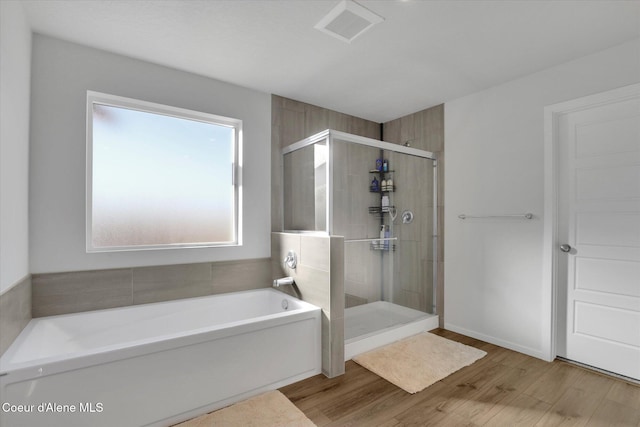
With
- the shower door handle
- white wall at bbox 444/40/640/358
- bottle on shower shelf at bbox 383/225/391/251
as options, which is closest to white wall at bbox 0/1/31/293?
bottle on shower shelf at bbox 383/225/391/251

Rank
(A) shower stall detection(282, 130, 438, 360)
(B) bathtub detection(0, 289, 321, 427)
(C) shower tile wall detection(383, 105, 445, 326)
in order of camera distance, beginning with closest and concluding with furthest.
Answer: (B) bathtub detection(0, 289, 321, 427)
(A) shower stall detection(282, 130, 438, 360)
(C) shower tile wall detection(383, 105, 445, 326)

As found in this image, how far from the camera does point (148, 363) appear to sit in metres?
1.67

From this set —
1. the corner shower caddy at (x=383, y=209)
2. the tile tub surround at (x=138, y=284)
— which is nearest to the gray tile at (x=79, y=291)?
the tile tub surround at (x=138, y=284)

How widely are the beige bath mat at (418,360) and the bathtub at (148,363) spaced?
0.53 m

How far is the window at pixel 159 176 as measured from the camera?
2.36m

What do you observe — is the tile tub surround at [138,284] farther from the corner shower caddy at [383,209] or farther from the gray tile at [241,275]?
the corner shower caddy at [383,209]

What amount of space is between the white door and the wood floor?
0.26 m

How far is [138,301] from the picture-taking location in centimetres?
242

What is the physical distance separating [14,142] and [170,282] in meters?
1.37

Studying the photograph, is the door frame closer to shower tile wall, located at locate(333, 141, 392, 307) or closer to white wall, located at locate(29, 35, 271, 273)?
shower tile wall, located at locate(333, 141, 392, 307)

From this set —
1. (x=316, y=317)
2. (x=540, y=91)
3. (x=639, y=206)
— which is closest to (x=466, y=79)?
(x=540, y=91)

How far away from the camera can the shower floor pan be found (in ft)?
8.72

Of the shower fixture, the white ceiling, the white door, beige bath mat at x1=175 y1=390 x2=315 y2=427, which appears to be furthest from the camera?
the shower fixture

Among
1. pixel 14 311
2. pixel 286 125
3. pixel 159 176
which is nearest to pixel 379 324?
pixel 286 125
